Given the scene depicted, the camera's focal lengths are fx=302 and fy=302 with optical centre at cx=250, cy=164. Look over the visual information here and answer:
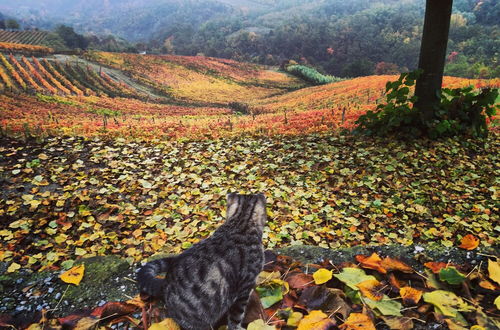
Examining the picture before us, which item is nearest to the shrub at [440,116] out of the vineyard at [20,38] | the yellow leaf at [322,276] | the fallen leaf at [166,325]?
the yellow leaf at [322,276]

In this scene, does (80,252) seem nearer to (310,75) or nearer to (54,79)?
(54,79)

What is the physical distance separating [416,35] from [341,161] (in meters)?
13.0

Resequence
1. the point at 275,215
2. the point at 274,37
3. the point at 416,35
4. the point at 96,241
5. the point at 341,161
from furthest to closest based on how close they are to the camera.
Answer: the point at 274,37, the point at 416,35, the point at 341,161, the point at 275,215, the point at 96,241

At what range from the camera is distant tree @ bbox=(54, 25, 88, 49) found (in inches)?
400

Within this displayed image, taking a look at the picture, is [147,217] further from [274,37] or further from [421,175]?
[274,37]

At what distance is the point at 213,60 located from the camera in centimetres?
1324

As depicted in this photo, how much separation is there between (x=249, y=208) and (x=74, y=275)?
61.4 inches

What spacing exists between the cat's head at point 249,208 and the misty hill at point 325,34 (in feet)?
38.0

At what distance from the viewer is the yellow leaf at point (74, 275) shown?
2437 millimetres

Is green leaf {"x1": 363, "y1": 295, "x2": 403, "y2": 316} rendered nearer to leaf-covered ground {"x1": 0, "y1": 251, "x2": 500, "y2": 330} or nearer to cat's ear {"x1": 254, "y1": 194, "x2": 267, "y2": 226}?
leaf-covered ground {"x1": 0, "y1": 251, "x2": 500, "y2": 330}

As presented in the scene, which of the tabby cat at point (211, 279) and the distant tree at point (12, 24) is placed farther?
the distant tree at point (12, 24)

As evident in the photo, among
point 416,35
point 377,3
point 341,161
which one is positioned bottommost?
point 341,161

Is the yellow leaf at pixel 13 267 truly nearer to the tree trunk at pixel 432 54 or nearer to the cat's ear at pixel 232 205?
the cat's ear at pixel 232 205

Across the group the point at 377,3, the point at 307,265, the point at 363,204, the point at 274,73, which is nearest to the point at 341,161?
the point at 363,204
